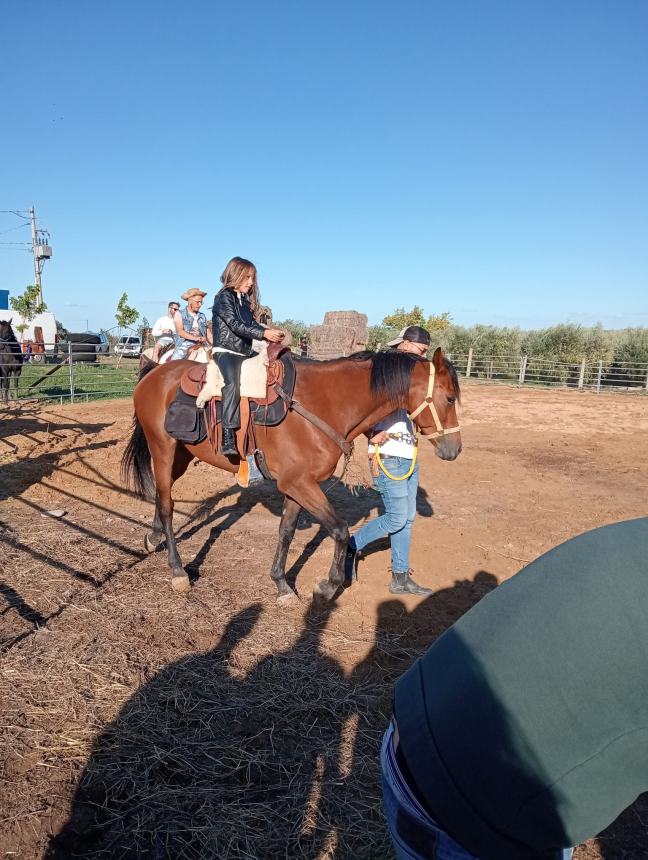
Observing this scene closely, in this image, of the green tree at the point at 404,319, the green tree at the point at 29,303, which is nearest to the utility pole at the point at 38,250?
the green tree at the point at 29,303

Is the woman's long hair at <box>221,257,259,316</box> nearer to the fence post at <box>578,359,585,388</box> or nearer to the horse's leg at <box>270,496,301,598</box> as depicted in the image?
the horse's leg at <box>270,496,301,598</box>

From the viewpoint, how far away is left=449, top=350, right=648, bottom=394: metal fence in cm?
2370

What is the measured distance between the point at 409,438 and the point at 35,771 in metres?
3.05

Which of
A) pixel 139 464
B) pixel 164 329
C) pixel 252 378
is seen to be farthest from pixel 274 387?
pixel 164 329

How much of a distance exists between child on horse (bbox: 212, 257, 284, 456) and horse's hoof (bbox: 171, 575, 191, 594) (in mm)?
1094

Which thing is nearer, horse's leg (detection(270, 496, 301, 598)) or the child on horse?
the child on horse

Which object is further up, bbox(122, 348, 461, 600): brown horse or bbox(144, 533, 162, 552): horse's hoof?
bbox(122, 348, 461, 600): brown horse

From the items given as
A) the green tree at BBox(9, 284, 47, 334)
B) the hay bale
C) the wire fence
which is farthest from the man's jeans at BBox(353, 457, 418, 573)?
the green tree at BBox(9, 284, 47, 334)

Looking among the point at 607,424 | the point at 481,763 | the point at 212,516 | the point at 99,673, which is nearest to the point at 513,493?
the point at 212,516

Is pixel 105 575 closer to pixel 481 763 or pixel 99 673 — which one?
pixel 99 673

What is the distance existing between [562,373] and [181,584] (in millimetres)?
24342

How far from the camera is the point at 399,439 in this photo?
427 cm

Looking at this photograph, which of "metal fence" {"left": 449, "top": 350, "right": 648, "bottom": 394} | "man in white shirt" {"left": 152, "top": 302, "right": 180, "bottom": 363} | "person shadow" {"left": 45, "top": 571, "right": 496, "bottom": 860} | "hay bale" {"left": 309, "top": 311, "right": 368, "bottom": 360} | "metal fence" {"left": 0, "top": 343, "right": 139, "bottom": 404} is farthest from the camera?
"metal fence" {"left": 449, "top": 350, "right": 648, "bottom": 394}

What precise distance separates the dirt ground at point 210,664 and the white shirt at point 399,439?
1.25 metres
